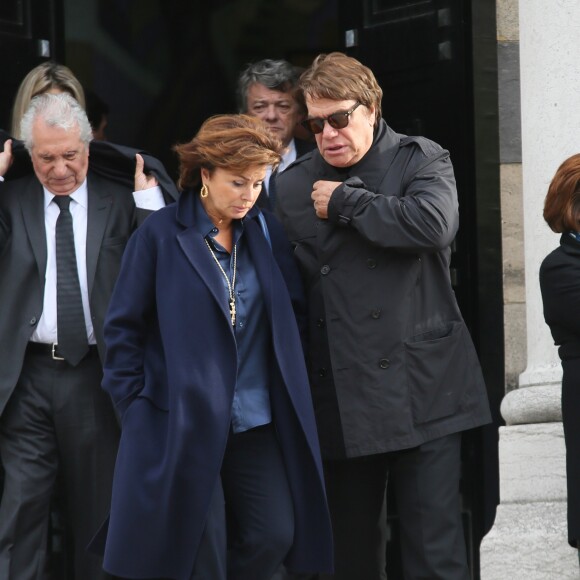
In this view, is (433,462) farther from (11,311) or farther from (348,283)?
(11,311)

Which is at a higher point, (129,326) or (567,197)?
(567,197)

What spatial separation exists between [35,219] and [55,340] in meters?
0.49

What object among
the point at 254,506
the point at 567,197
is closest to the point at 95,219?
the point at 254,506

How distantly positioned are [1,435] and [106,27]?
4.19 m

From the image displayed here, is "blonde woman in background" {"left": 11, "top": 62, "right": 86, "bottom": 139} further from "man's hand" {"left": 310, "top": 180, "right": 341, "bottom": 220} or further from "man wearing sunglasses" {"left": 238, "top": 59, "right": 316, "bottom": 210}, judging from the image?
"man's hand" {"left": 310, "top": 180, "right": 341, "bottom": 220}

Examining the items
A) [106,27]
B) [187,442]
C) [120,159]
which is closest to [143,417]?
[187,442]

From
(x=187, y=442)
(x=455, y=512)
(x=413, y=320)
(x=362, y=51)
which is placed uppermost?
(x=362, y=51)

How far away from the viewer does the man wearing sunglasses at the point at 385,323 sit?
532 cm

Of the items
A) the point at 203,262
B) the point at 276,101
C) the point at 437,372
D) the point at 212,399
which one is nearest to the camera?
the point at 212,399

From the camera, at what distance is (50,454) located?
19.8ft

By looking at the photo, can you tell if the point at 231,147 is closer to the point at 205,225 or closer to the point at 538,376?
the point at 205,225

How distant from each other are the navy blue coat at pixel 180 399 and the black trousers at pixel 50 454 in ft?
2.69

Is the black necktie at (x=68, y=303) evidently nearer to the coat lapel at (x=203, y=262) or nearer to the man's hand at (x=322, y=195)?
the coat lapel at (x=203, y=262)

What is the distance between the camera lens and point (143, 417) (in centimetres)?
511
